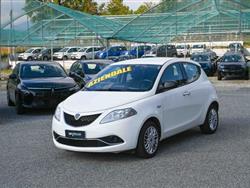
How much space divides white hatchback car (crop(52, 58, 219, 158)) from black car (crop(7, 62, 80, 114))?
4.54m

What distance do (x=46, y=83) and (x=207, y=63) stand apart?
60.1ft

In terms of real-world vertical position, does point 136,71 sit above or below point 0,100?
above

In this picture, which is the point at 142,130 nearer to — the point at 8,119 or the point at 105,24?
the point at 8,119

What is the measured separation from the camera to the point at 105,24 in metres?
41.4

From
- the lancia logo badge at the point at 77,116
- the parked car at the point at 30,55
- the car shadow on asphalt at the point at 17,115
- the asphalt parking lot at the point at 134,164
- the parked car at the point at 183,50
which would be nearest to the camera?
the asphalt parking lot at the point at 134,164

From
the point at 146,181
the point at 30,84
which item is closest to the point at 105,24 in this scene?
the point at 30,84

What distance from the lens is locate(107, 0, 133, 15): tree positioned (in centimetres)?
7212

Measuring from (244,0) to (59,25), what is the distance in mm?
16738

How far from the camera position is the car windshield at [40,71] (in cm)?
1456

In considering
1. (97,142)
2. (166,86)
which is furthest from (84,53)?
(97,142)

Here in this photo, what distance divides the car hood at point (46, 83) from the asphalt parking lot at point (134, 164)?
124 inches

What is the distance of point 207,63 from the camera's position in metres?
30.4

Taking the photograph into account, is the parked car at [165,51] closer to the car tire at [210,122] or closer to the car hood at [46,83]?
the car hood at [46,83]

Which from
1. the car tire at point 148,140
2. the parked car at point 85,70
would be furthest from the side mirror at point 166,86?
the parked car at point 85,70
